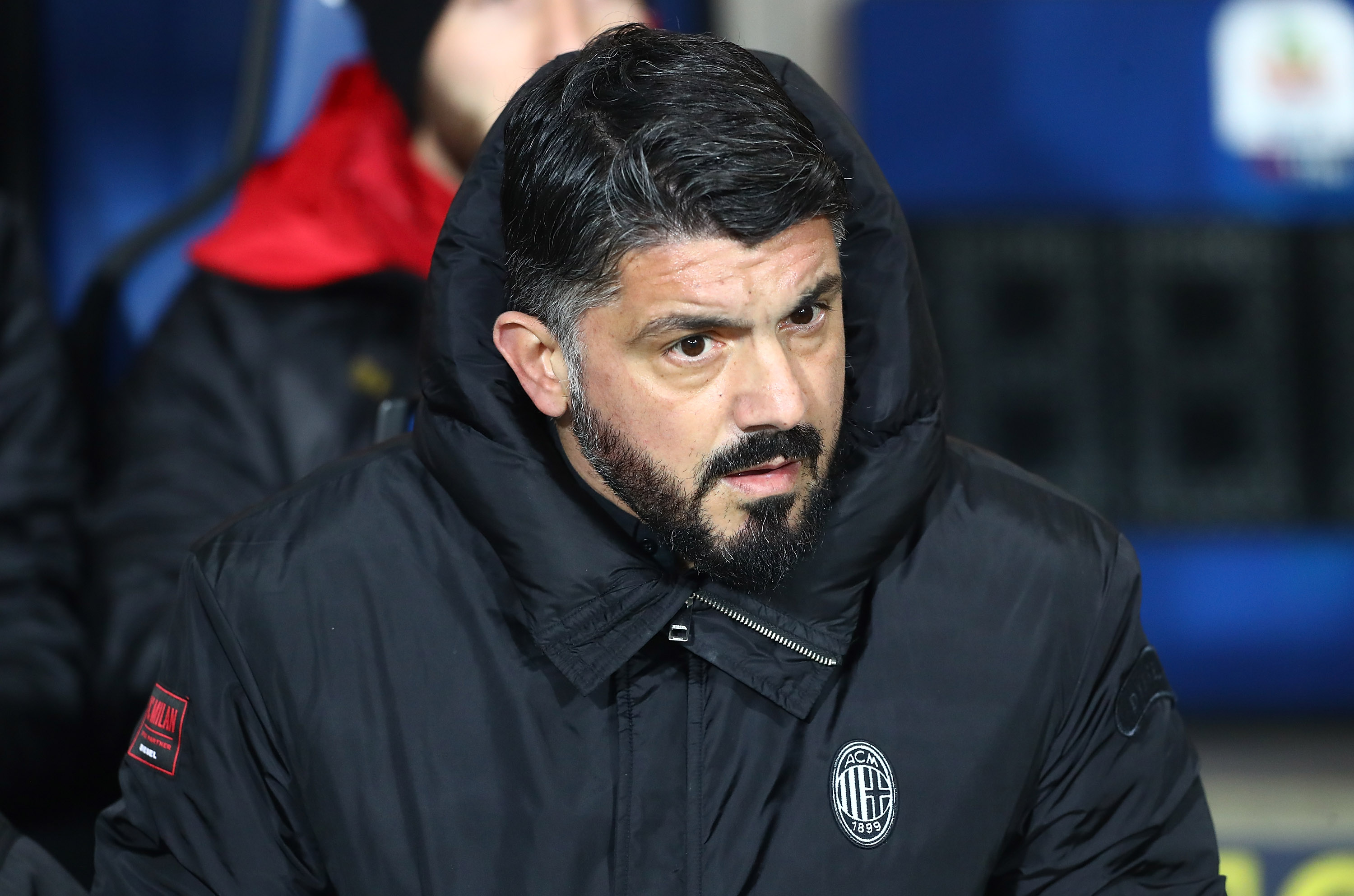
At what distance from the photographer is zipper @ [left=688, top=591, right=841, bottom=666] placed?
121cm

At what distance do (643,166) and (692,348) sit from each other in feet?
0.46

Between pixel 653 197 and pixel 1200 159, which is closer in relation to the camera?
pixel 653 197

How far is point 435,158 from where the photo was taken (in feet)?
7.56

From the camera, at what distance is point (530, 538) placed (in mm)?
1205

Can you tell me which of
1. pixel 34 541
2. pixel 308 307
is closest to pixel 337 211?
pixel 308 307

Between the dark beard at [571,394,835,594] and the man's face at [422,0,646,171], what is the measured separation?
1.03 meters

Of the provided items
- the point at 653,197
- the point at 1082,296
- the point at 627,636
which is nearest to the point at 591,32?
the point at 1082,296

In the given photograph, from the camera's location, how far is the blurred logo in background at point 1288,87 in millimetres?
2402

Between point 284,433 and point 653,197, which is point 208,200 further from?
point 653,197

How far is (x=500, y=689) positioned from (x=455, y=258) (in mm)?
356

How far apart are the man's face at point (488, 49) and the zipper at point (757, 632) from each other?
1.08 metres

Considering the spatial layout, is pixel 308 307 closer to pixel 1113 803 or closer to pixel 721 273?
pixel 721 273

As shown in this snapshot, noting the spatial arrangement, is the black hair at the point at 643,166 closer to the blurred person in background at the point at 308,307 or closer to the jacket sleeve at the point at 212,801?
the jacket sleeve at the point at 212,801

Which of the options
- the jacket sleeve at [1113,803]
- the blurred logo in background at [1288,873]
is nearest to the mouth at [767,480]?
the jacket sleeve at [1113,803]
